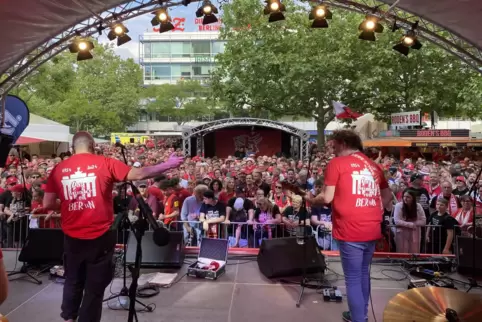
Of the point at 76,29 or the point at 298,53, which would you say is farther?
the point at 298,53

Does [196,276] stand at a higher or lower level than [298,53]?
lower

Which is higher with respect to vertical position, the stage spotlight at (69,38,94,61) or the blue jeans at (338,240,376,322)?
the stage spotlight at (69,38,94,61)

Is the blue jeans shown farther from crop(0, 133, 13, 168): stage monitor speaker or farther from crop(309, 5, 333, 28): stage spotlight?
crop(309, 5, 333, 28): stage spotlight

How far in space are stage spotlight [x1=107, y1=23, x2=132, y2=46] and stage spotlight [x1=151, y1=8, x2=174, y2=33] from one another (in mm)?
738

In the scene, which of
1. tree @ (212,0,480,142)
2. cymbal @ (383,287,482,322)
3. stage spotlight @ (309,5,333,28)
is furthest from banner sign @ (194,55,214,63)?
cymbal @ (383,287,482,322)

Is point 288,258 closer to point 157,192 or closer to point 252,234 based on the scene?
point 252,234

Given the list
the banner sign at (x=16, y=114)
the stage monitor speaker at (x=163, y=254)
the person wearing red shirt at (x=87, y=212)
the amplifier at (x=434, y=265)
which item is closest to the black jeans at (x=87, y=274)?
the person wearing red shirt at (x=87, y=212)

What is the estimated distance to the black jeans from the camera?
11.6ft

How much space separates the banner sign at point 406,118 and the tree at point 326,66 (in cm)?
114

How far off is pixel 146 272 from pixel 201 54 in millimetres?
60578

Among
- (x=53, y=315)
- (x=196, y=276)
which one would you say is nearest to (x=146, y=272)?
(x=196, y=276)

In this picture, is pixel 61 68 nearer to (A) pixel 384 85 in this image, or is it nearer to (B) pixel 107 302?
(A) pixel 384 85

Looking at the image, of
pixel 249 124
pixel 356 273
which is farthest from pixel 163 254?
pixel 249 124

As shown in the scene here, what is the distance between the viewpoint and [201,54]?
6328 cm
